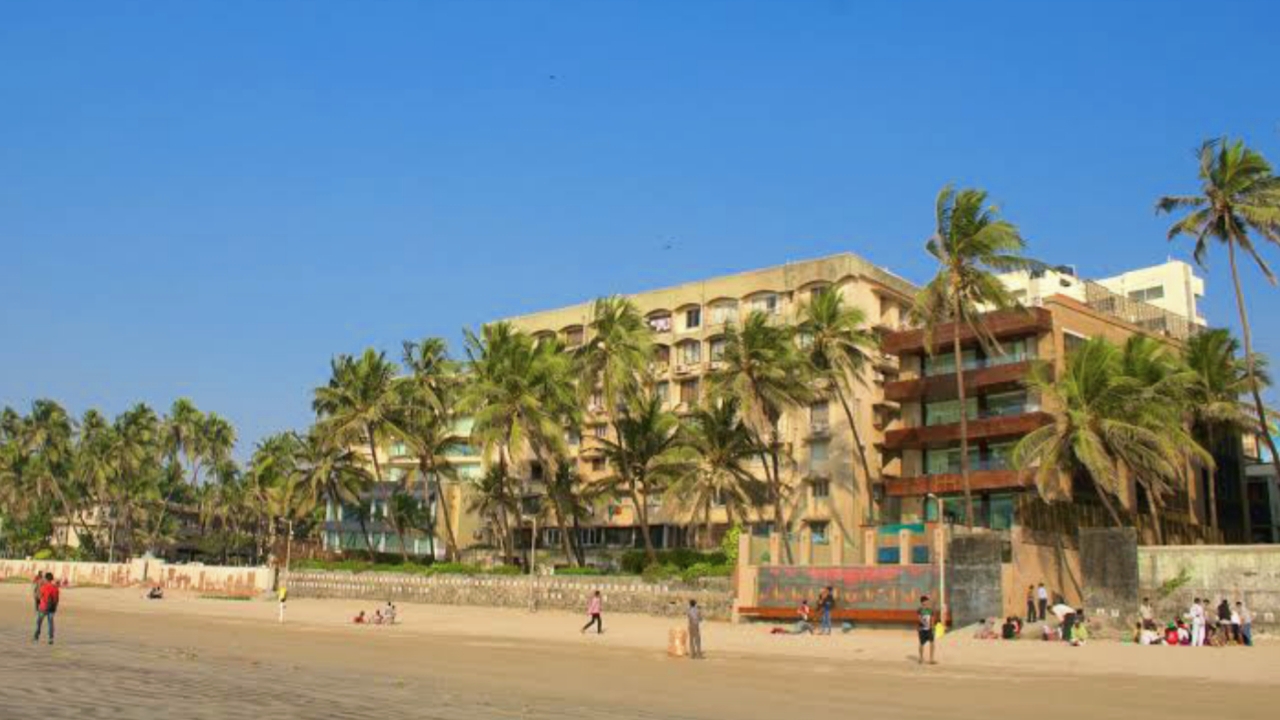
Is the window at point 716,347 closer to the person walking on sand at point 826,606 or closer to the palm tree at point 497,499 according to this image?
the palm tree at point 497,499

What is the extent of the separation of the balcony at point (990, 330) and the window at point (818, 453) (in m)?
6.43

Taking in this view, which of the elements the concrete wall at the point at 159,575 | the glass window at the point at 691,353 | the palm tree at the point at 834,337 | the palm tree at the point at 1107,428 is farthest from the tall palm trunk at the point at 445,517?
the palm tree at the point at 1107,428

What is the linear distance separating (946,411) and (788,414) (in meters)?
8.44

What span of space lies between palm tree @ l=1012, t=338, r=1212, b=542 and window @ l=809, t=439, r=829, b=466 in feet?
54.0

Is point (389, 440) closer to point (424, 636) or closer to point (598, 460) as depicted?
point (598, 460)

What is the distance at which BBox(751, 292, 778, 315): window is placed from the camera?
220 ft

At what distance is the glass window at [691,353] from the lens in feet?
229

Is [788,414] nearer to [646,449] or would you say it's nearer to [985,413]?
Answer: [646,449]

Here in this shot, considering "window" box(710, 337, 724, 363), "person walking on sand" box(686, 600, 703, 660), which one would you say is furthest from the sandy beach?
"window" box(710, 337, 724, 363)

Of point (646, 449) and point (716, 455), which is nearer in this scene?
point (716, 455)

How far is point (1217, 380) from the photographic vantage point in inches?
2039

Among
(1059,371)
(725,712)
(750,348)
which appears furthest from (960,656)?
(1059,371)

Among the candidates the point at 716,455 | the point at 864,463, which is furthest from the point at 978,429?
the point at 716,455

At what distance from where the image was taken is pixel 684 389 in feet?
232
